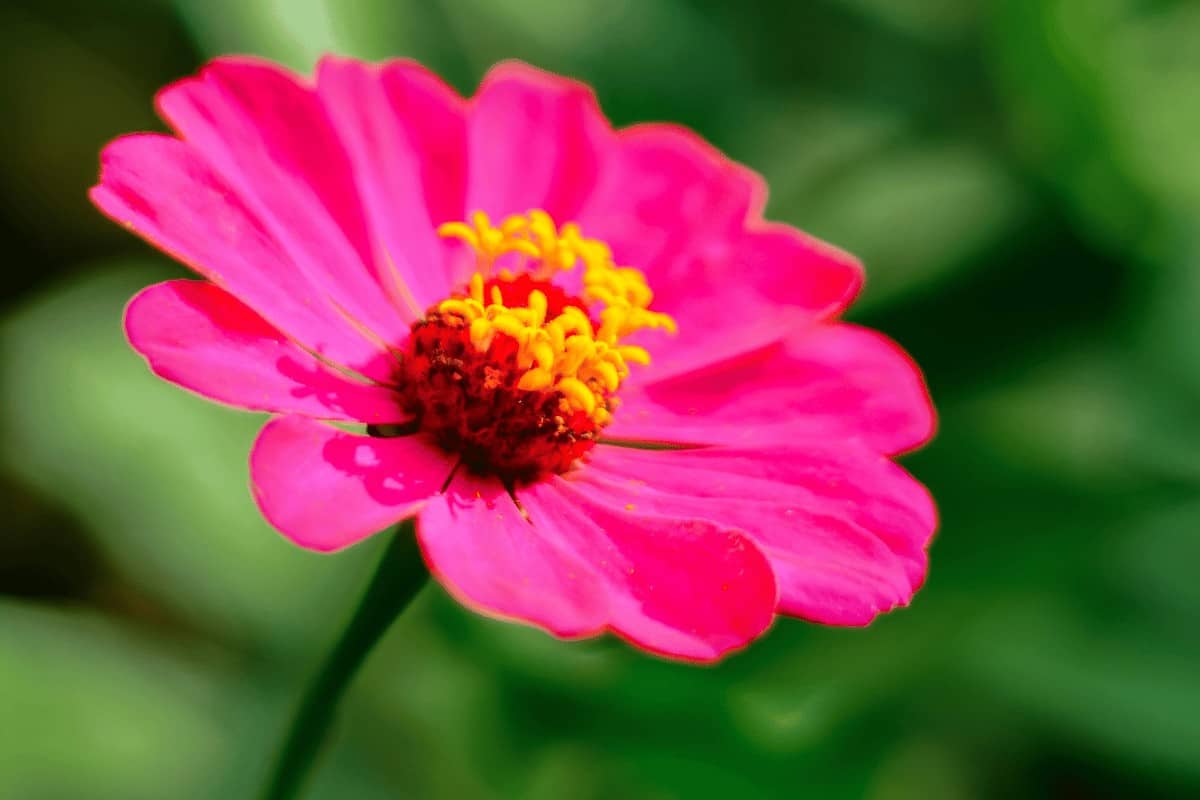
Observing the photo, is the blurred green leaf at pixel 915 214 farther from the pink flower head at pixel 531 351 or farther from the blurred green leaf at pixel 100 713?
the blurred green leaf at pixel 100 713

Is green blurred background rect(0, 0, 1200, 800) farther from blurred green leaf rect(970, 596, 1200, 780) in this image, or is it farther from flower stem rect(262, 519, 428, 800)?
flower stem rect(262, 519, 428, 800)

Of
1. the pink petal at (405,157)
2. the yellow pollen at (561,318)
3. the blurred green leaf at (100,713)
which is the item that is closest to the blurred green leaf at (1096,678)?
the yellow pollen at (561,318)

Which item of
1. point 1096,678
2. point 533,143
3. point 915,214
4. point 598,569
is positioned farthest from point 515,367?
point 915,214

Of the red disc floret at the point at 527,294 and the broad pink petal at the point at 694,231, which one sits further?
the broad pink petal at the point at 694,231

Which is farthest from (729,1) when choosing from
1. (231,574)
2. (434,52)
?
(231,574)

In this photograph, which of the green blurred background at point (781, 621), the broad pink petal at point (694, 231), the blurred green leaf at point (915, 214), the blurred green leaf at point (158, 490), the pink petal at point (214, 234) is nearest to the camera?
the pink petal at point (214, 234)

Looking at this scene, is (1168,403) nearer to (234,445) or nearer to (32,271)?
(234,445)
